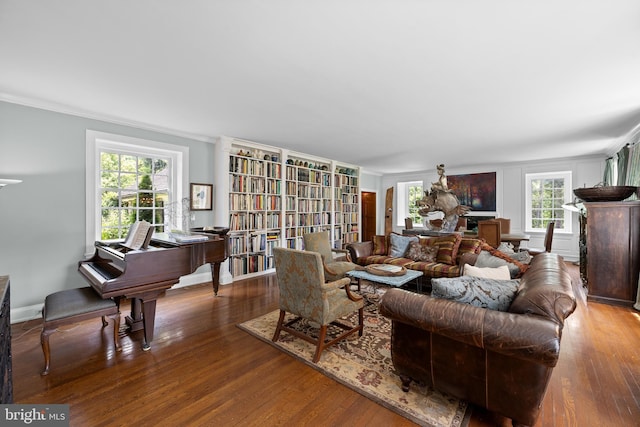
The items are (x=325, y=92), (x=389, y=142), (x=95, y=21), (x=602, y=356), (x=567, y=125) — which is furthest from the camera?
(x=389, y=142)

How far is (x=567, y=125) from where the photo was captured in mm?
3945

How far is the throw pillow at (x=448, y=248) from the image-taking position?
3.96m

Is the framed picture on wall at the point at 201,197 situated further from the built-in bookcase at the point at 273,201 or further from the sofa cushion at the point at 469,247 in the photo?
the sofa cushion at the point at 469,247

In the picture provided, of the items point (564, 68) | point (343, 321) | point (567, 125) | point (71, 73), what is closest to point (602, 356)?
point (343, 321)

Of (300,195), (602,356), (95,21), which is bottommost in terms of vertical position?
(602,356)

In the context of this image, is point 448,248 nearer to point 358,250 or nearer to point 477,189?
point 358,250

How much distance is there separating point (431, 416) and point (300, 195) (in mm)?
4738

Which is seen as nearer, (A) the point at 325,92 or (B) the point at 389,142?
(A) the point at 325,92

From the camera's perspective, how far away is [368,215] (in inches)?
344

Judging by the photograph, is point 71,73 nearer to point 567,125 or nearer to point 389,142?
point 389,142

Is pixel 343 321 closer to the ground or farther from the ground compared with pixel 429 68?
closer to the ground

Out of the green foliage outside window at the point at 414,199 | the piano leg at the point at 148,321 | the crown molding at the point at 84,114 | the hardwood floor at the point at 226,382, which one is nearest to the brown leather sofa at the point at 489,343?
the hardwood floor at the point at 226,382

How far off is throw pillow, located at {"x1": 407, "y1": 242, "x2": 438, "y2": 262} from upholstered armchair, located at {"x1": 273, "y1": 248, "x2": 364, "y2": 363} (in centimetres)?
208

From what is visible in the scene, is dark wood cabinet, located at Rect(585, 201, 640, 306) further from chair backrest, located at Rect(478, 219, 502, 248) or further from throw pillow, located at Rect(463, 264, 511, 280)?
throw pillow, located at Rect(463, 264, 511, 280)
